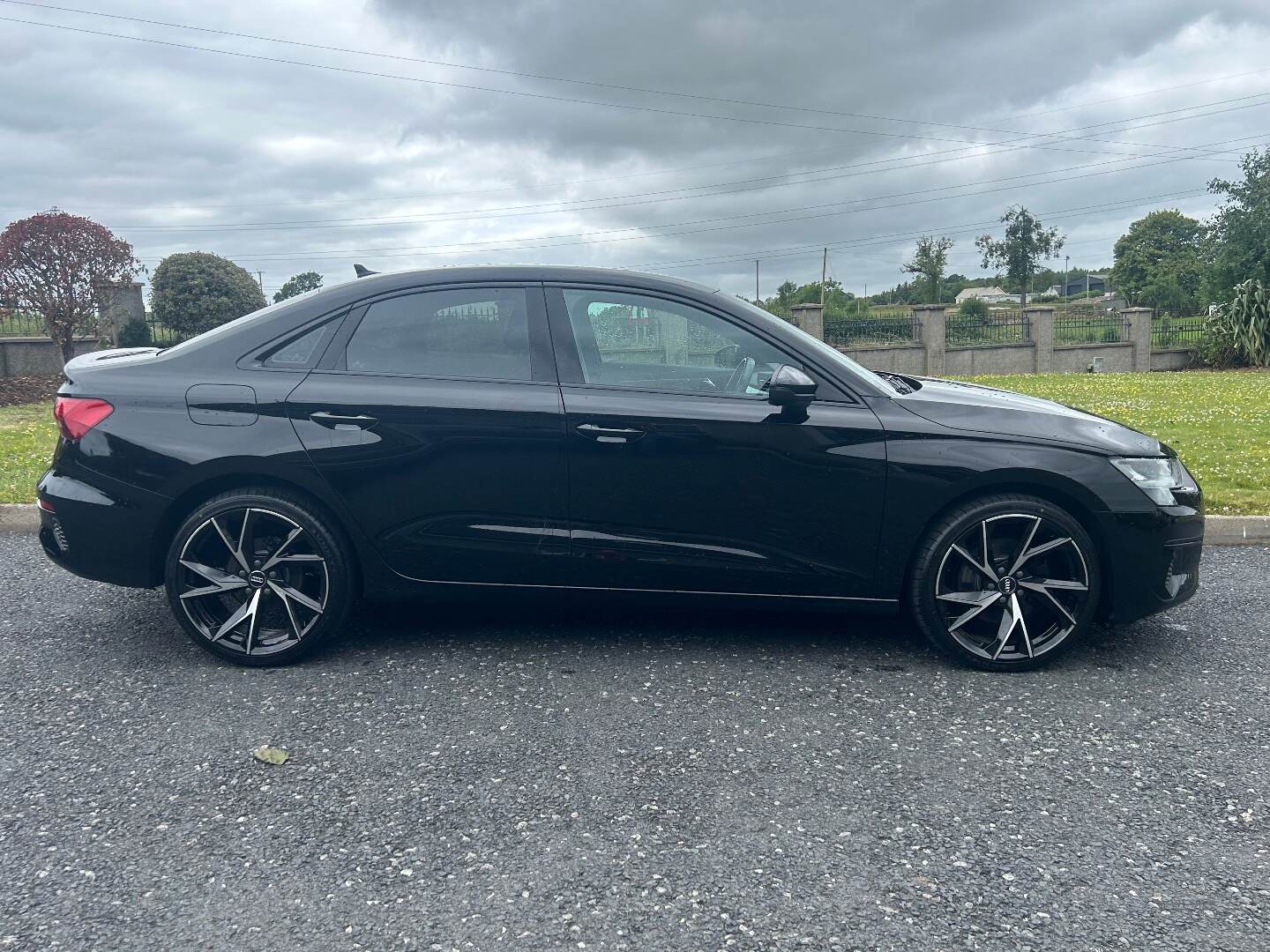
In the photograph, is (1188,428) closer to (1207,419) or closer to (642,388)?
(1207,419)

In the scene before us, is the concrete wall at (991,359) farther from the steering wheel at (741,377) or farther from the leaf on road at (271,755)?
the leaf on road at (271,755)

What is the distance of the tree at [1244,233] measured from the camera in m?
33.1

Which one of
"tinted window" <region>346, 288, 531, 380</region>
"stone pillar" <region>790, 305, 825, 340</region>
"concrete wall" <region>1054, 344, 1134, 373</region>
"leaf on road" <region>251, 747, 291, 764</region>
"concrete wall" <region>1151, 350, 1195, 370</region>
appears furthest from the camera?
"concrete wall" <region>1054, 344, 1134, 373</region>

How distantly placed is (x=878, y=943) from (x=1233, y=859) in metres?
1.12

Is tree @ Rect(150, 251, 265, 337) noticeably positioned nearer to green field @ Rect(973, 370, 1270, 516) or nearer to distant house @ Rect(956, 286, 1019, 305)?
green field @ Rect(973, 370, 1270, 516)

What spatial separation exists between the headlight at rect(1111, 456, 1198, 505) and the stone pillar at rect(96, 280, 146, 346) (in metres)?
19.6

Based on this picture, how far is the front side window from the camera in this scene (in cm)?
404

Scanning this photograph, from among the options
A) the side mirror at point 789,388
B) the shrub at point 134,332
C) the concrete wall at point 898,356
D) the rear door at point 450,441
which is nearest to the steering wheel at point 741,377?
the side mirror at point 789,388

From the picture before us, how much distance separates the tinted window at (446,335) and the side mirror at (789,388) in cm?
104

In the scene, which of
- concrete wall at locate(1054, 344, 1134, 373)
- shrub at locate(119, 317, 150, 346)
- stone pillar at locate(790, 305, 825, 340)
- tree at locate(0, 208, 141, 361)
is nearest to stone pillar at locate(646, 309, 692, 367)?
tree at locate(0, 208, 141, 361)

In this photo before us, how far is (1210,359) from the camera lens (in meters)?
31.0

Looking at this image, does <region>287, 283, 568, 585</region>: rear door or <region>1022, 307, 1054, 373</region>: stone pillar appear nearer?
<region>287, 283, 568, 585</region>: rear door

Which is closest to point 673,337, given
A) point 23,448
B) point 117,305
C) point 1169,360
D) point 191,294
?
point 23,448

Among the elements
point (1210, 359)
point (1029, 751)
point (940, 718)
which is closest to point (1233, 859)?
point (1029, 751)
